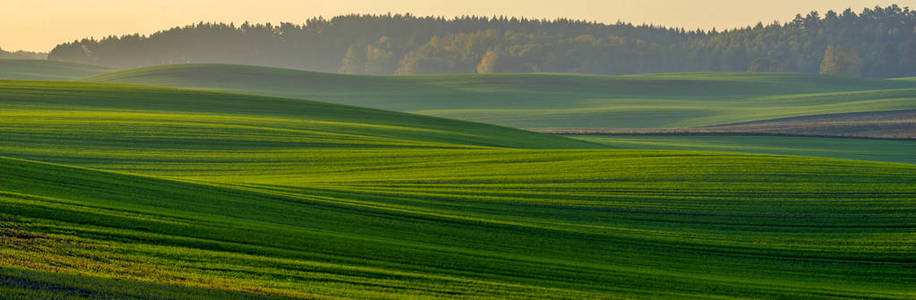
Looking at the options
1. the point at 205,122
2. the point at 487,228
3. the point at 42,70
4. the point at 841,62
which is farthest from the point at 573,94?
the point at 487,228

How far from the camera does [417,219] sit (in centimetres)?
1394

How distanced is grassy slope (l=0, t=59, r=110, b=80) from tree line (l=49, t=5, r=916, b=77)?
4761 cm

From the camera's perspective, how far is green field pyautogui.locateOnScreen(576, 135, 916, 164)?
3734 cm

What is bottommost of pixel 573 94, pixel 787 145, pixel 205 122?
pixel 573 94

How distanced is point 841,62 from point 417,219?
Answer: 124m

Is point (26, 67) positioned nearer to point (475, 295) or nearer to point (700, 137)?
point (700, 137)

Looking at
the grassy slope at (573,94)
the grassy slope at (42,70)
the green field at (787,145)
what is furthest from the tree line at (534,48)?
the green field at (787,145)

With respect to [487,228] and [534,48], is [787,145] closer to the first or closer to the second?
[487,228]

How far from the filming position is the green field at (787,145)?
123 ft

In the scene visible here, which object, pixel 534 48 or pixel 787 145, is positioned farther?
pixel 534 48

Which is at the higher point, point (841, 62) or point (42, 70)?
point (841, 62)

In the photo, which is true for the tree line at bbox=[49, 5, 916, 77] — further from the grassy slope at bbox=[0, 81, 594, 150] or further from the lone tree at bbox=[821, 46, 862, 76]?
the grassy slope at bbox=[0, 81, 594, 150]

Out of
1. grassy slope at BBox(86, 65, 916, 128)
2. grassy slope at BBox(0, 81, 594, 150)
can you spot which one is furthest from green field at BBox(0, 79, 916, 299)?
grassy slope at BBox(86, 65, 916, 128)

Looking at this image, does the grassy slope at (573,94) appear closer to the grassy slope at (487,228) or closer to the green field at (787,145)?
the green field at (787,145)
